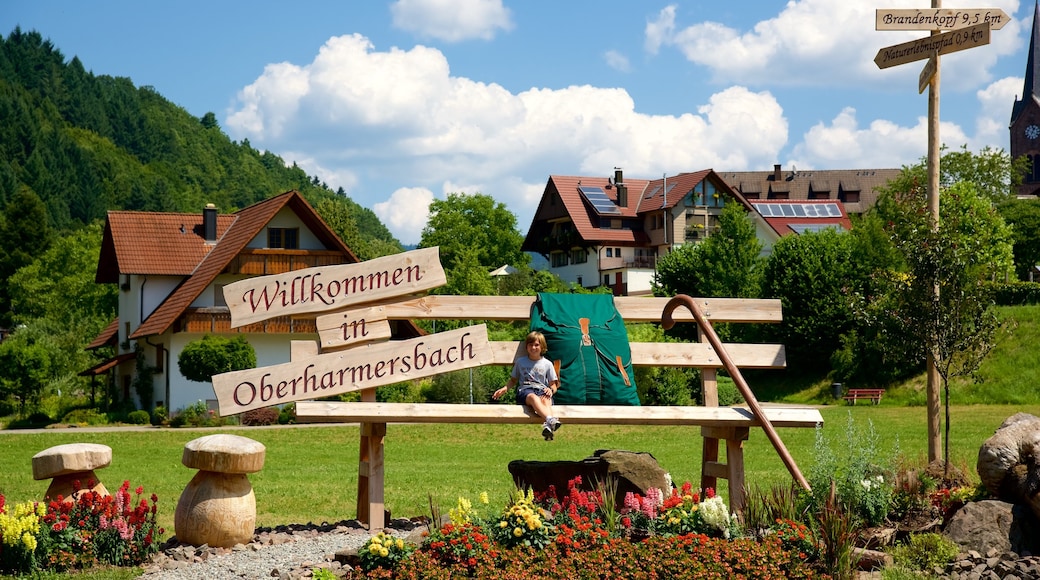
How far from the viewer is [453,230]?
7944 centimetres

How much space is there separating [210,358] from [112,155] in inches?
3934

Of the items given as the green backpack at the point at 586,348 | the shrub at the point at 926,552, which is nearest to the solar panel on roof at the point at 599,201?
the green backpack at the point at 586,348

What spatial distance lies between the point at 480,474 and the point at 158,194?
98370mm

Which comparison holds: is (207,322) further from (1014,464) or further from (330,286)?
(1014,464)

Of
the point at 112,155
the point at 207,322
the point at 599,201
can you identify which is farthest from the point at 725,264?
the point at 112,155

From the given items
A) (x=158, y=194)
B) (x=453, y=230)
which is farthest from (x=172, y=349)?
(x=158, y=194)

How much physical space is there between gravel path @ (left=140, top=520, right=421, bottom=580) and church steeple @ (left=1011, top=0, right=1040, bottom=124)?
11147 centimetres

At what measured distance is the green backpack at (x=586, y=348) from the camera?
938 centimetres

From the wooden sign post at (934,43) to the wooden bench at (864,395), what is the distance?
94.3ft

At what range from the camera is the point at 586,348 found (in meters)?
9.49

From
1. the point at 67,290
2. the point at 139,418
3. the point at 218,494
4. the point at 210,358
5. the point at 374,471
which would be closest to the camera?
the point at 218,494

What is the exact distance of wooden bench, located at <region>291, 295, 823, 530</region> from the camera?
28.2 feet

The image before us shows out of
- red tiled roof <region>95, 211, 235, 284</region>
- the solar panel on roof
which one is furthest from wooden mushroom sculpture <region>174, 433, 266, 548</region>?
the solar panel on roof

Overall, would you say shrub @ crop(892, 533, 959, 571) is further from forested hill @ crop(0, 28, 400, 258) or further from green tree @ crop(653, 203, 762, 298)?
forested hill @ crop(0, 28, 400, 258)
